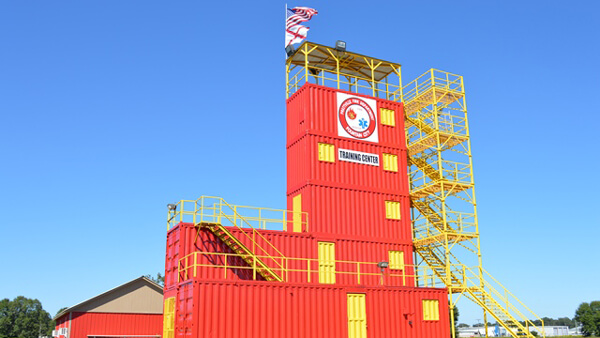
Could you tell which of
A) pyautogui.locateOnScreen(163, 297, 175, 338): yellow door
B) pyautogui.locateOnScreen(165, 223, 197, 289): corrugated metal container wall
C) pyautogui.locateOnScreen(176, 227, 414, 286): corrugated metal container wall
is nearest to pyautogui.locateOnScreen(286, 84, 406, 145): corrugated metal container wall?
pyautogui.locateOnScreen(176, 227, 414, 286): corrugated metal container wall

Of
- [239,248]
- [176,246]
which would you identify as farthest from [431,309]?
[176,246]

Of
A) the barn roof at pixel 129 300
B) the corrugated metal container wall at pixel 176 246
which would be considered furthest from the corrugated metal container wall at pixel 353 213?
the barn roof at pixel 129 300

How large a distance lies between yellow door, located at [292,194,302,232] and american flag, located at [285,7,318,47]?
10.7 metres

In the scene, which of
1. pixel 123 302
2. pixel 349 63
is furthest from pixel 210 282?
pixel 123 302

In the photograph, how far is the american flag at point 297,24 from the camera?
38291 millimetres

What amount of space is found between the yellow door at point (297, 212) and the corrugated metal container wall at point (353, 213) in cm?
37

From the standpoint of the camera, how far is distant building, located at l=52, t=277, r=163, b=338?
44.8 meters

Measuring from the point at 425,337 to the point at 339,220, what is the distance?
8.16 m

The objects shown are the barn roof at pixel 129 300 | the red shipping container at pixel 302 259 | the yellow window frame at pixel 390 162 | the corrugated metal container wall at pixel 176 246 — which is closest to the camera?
the corrugated metal container wall at pixel 176 246

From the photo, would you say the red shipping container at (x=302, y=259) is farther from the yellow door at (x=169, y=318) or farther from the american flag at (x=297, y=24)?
the american flag at (x=297, y=24)

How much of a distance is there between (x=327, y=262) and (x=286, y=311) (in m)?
6.13

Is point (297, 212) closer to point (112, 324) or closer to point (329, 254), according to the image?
point (329, 254)

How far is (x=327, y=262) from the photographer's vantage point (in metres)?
33.0

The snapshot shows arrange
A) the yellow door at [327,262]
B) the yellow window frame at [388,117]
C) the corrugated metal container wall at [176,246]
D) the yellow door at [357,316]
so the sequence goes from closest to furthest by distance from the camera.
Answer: the yellow door at [357,316] → the corrugated metal container wall at [176,246] → the yellow door at [327,262] → the yellow window frame at [388,117]
